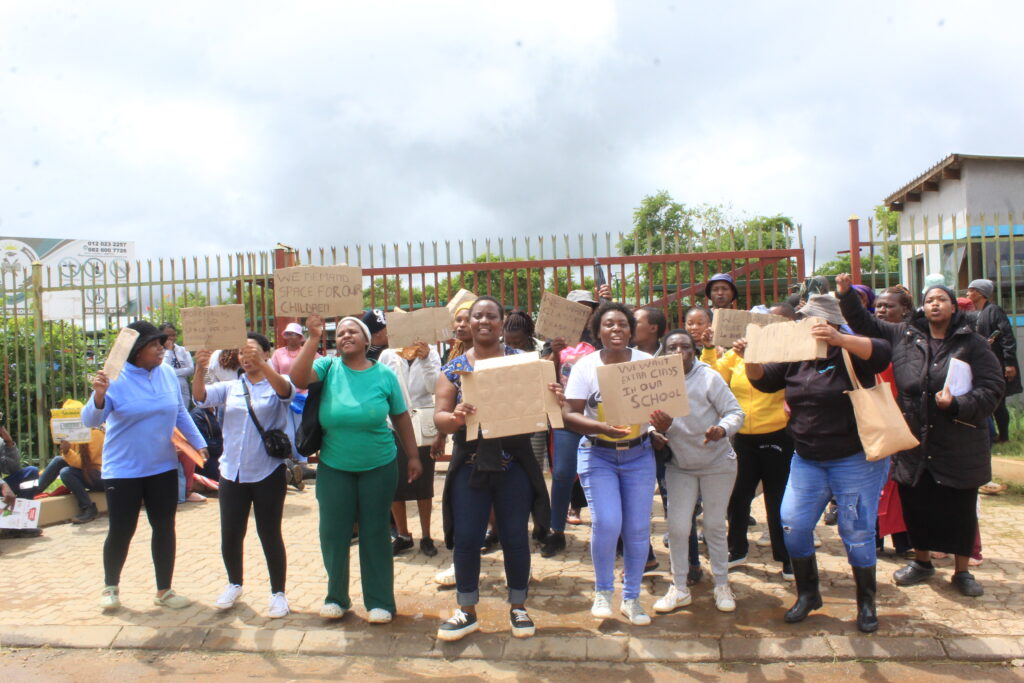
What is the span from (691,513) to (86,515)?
641 cm

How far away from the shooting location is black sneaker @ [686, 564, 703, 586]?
5.22 metres

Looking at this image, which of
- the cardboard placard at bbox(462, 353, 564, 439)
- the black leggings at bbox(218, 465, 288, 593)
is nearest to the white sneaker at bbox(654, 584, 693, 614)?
the cardboard placard at bbox(462, 353, 564, 439)

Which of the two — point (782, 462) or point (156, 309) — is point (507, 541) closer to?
point (782, 462)

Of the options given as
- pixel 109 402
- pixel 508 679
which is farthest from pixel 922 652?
pixel 109 402

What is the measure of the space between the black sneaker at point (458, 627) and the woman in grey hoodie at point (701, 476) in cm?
115

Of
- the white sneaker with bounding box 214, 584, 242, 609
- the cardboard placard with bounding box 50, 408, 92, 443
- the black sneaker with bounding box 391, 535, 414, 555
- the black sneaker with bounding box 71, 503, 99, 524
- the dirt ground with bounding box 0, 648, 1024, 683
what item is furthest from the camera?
the black sneaker with bounding box 71, 503, 99, 524

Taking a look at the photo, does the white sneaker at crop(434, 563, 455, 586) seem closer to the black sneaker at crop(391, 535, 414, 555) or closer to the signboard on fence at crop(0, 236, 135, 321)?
the black sneaker at crop(391, 535, 414, 555)

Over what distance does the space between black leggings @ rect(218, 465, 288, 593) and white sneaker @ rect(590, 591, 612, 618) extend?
2.03m

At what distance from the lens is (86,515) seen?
25.9ft

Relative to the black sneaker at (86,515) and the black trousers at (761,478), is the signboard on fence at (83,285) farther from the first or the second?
the black trousers at (761,478)

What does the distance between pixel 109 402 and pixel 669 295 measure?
6.40 m

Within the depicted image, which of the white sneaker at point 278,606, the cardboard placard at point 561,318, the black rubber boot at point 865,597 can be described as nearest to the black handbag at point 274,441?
the white sneaker at point 278,606

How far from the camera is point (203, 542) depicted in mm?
6895

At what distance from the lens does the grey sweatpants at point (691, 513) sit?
4.70 metres
